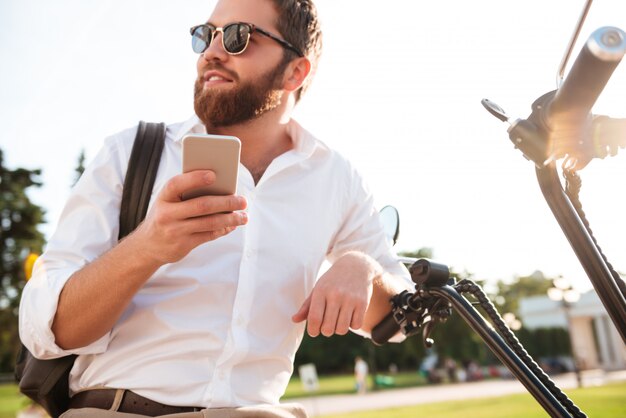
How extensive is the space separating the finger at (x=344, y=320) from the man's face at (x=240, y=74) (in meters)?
1.10

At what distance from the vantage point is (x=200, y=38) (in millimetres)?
2607

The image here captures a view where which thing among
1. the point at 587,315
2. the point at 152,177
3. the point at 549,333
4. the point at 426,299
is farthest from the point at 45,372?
the point at 587,315

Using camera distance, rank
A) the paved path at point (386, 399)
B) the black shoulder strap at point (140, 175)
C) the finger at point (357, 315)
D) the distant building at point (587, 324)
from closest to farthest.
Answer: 1. the finger at point (357, 315)
2. the black shoulder strap at point (140, 175)
3. the paved path at point (386, 399)
4. the distant building at point (587, 324)

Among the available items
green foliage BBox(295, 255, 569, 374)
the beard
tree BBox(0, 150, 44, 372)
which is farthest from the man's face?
green foliage BBox(295, 255, 569, 374)

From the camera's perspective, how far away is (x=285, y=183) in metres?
2.49

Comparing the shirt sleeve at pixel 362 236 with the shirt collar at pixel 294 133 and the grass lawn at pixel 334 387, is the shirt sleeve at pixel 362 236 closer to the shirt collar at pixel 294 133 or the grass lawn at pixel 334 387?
the shirt collar at pixel 294 133

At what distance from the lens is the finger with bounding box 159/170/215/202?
145 cm

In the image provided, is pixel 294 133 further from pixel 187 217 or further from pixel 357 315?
pixel 187 217

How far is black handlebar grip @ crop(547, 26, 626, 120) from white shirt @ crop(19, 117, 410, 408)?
1309 mm

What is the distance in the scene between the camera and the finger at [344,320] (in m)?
1.83

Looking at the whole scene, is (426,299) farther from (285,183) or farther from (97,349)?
(97,349)

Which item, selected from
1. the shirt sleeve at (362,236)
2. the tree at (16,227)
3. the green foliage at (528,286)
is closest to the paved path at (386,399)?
the shirt sleeve at (362,236)

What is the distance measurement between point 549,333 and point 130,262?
2475 inches

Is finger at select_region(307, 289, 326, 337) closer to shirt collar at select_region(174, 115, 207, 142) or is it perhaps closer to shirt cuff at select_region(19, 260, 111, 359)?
shirt cuff at select_region(19, 260, 111, 359)
